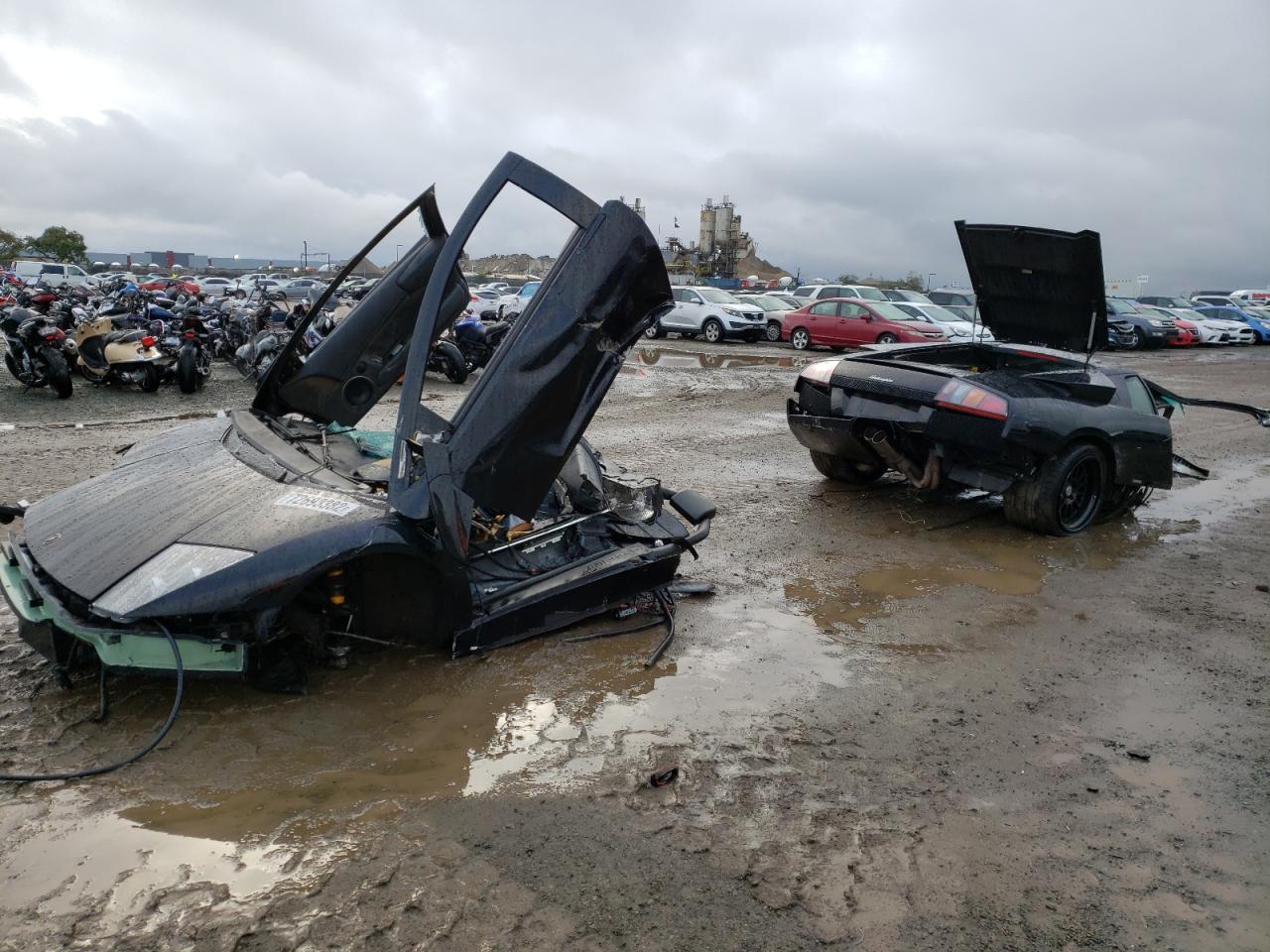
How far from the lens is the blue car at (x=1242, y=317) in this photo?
98.6 feet

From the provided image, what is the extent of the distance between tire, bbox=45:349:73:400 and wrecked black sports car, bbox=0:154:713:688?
8.13 metres

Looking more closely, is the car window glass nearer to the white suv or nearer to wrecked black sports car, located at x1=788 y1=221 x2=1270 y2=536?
wrecked black sports car, located at x1=788 y1=221 x2=1270 y2=536

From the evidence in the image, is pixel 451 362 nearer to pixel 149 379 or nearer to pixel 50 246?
pixel 149 379

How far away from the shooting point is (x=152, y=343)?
1170cm

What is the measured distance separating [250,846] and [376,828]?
1.19ft

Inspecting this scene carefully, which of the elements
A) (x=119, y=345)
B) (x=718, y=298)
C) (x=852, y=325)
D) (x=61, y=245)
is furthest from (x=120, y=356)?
(x=61, y=245)

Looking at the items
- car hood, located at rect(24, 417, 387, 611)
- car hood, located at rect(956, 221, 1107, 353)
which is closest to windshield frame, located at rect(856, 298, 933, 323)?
car hood, located at rect(956, 221, 1107, 353)

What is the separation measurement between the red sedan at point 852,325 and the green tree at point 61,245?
44684 millimetres

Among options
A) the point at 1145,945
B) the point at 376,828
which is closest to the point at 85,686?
the point at 376,828

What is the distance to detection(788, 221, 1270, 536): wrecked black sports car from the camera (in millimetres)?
6070

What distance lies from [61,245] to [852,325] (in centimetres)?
4764

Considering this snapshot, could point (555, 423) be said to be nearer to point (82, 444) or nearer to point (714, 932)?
point (714, 932)

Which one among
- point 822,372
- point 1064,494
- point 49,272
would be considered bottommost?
point 1064,494

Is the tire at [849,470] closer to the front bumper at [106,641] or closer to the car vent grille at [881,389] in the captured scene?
the car vent grille at [881,389]
